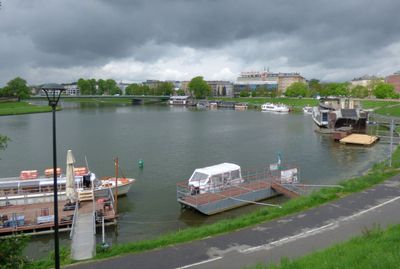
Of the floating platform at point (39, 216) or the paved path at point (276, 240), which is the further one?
the floating platform at point (39, 216)

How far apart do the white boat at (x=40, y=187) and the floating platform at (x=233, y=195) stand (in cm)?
576

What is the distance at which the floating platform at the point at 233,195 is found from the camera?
27.0 metres

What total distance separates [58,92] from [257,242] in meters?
10.6

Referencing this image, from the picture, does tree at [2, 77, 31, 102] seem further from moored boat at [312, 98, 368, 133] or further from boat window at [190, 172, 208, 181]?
boat window at [190, 172, 208, 181]

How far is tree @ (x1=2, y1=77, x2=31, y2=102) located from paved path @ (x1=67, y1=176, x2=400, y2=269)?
17141 centimetres

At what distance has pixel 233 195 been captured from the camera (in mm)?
28562

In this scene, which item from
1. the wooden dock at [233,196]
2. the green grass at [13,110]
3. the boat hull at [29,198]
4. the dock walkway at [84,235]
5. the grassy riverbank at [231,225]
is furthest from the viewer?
the green grass at [13,110]

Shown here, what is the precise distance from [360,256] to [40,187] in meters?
25.5

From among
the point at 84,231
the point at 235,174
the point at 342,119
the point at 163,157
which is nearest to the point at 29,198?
the point at 84,231

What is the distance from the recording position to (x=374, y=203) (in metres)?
21.3

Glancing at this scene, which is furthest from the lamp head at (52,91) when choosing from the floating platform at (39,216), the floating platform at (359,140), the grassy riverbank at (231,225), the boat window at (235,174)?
the floating platform at (359,140)

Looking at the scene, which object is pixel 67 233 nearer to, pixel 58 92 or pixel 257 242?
pixel 257 242

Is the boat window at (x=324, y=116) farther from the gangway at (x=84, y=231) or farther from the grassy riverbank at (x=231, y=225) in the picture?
the gangway at (x=84, y=231)

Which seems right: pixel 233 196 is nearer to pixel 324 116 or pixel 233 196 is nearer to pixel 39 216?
pixel 39 216
